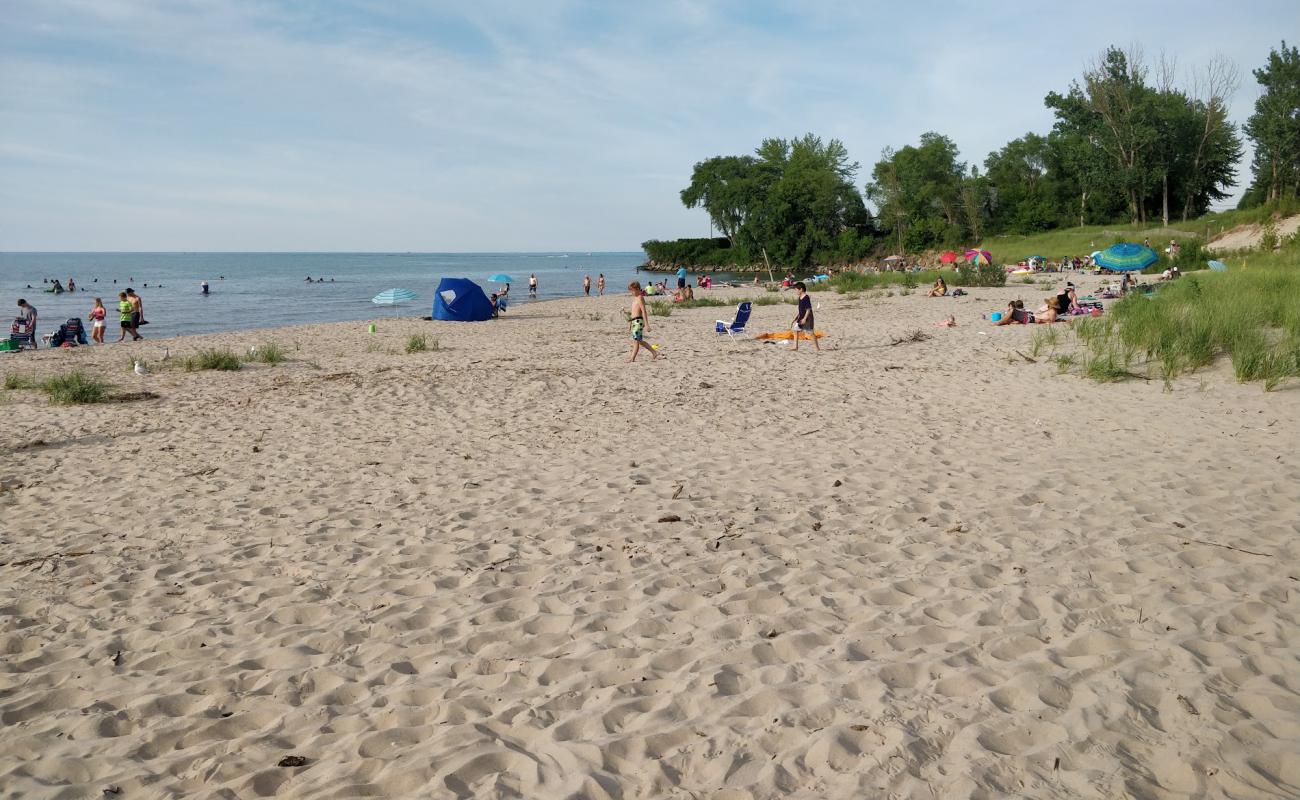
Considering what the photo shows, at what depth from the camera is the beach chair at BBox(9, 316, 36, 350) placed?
63.8 feet

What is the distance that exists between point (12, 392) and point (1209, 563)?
14548 millimetres

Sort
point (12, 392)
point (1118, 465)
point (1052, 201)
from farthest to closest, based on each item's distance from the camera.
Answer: point (1052, 201), point (12, 392), point (1118, 465)

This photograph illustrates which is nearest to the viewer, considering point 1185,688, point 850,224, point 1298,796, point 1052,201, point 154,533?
point 1298,796

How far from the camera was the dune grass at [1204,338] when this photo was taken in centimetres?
950

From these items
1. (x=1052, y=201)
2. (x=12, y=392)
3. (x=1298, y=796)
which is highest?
(x=1052, y=201)

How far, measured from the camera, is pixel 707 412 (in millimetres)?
9555

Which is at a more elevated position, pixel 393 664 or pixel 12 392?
pixel 12 392

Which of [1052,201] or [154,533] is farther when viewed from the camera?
[1052,201]

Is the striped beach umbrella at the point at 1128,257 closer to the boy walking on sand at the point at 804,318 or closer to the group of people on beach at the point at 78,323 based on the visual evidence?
the boy walking on sand at the point at 804,318

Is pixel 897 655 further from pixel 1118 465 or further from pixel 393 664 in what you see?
pixel 1118 465

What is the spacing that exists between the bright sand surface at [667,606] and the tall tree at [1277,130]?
170 ft

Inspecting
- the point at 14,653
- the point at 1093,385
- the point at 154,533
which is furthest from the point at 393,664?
the point at 1093,385

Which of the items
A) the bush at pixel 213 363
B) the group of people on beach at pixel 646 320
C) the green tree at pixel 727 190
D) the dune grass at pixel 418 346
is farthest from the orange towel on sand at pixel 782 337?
the green tree at pixel 727 190

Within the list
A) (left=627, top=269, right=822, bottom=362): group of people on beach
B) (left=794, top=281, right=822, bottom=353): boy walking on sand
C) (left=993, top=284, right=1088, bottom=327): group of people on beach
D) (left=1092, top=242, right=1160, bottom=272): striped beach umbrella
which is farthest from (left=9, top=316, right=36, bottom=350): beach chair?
(left=1092, top=242, right=1160, bottom=272): striped beach umbrella
